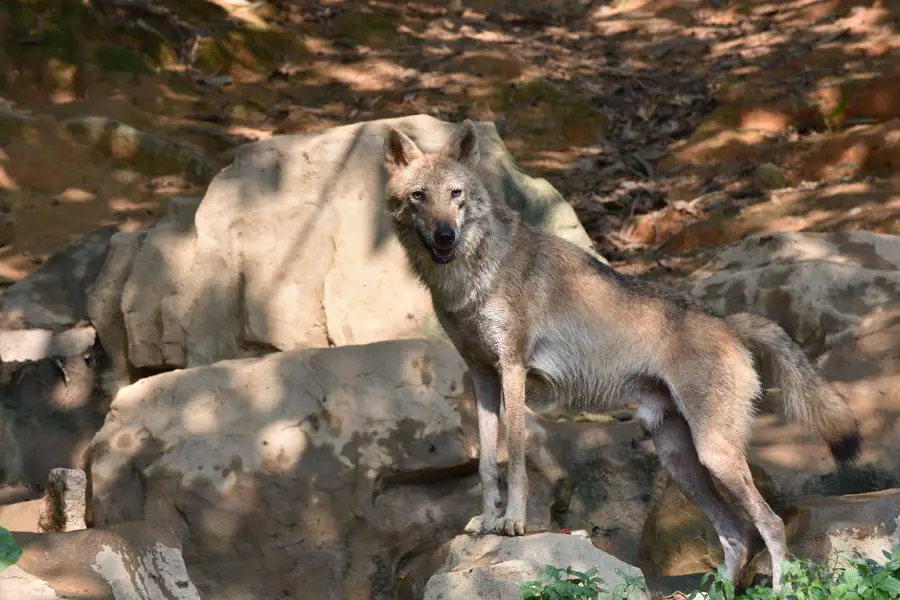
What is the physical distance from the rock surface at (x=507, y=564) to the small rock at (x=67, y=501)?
298cm

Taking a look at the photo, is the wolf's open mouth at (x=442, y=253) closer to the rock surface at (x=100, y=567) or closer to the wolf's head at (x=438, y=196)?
the wolf's head at (x=438, y=196)

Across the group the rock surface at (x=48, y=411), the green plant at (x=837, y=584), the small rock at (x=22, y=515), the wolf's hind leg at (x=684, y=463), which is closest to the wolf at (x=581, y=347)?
the wolf's hind leg at (x=684, y=463)

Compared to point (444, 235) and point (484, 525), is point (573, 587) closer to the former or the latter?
point (484, 525)

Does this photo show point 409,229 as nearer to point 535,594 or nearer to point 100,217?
point 535,594

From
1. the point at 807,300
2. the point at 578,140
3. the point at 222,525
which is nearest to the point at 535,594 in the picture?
the point at 222,525

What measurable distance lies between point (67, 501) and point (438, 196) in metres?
3.64

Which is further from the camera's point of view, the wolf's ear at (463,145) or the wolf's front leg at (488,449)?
the wolf's ear at (463,145)

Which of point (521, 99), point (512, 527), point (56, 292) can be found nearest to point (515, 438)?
point (512, 527)

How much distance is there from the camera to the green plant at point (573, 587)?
16.4 feet

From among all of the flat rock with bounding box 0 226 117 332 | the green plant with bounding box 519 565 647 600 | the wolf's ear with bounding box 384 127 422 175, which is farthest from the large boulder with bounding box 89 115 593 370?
the green plant with bounding box 519 565 647 600

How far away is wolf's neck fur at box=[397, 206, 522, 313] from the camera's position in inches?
255

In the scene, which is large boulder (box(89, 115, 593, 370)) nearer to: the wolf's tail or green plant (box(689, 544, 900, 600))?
the wolf's tail

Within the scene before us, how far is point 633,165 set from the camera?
49.8ft

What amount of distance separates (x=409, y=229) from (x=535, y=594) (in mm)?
2480
